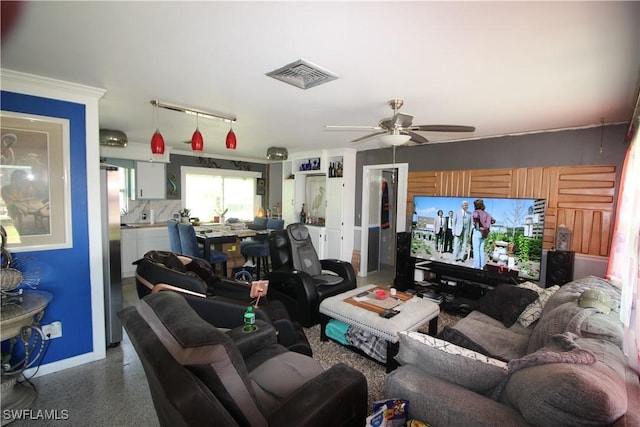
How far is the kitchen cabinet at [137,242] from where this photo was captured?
492 cm

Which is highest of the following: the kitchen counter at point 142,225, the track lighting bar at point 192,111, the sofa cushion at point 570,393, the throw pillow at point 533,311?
the track lighting bar at point 192,111

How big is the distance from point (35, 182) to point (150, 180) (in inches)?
134

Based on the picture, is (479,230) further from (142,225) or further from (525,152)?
(142,225)

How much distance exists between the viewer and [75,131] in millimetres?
2385

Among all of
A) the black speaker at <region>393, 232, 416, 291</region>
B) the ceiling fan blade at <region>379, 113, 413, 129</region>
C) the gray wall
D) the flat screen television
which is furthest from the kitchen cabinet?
the ceiling fan blade at <region>379, 113, 413, 129</region>

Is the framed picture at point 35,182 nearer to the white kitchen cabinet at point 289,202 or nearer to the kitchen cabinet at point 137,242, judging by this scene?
the kitchen cabinet at point 137,242

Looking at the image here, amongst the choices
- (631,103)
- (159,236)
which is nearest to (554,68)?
(631,103)

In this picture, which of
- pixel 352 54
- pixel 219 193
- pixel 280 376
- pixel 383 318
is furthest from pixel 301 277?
pixel 219 193

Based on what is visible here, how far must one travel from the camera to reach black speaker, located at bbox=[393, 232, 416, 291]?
4.41m

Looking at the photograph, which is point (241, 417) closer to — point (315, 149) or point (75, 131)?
point (75, 131)

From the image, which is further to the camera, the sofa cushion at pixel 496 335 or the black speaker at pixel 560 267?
the black speaker at pixel 560 267

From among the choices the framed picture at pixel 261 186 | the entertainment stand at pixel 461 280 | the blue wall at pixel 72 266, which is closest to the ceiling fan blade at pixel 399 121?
the entertainment stand at pixel 461 280

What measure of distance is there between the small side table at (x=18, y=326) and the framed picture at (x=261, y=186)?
5229mm

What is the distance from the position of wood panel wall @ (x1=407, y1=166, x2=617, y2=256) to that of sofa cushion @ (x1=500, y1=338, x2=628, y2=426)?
278 cm
